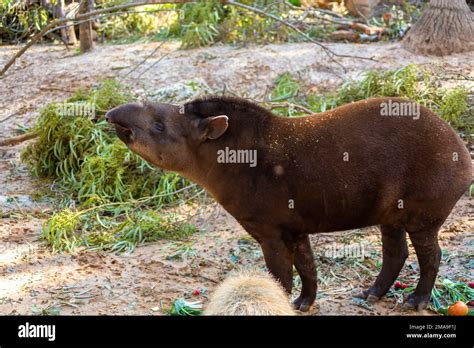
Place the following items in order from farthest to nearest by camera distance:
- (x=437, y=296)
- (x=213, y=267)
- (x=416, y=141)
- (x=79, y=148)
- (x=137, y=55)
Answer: (x=137, y=55) < (x=79, y=148) < (x=213, y=267) < (x=437, y=296) < (x=416, y=141)

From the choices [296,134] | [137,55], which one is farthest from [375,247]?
[137,55]

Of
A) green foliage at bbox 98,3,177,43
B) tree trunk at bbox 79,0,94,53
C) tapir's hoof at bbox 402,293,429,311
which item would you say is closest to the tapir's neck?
tapir's hoof at bbox 402,293,429,311

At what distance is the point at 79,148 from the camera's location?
449 inches

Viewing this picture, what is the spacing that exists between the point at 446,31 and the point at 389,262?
286 inches

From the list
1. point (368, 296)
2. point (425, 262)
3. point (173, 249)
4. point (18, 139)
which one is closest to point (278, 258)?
point (368, 296)

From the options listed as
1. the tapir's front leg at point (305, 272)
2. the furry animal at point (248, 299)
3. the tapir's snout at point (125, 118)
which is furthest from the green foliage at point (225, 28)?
the furry animal at point (248, 299)

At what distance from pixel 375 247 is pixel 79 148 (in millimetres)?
4595

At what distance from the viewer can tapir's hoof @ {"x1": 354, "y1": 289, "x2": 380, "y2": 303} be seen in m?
7.77

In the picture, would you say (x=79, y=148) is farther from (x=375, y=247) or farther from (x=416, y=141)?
(x=416, y=141)

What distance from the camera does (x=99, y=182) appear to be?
10.6 m

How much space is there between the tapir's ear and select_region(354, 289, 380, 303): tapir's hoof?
2170 mm

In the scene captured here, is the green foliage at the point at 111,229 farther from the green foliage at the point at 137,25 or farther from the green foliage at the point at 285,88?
the green foliage at the point at 137,25

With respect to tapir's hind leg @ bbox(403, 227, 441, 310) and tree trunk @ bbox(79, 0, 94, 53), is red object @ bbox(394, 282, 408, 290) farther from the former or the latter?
tree trunk @ bbox(79, 0, 94, 53)

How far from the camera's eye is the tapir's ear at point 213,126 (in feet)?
23.0
